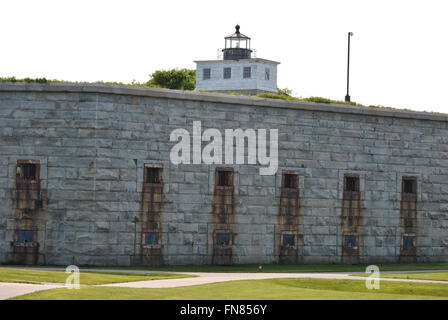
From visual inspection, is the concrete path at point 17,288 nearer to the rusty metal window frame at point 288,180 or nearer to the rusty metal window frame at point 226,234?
the rusty metal window frame at point 226,234

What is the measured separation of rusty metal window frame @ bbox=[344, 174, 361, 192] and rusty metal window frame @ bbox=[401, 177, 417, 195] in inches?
98.7

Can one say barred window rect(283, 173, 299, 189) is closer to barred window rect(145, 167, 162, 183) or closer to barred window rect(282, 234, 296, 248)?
barred window rect(282, 234, 296, 248)

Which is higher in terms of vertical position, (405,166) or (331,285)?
(405,166)

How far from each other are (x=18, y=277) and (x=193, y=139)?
444 inches

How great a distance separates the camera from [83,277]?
85.2 feet

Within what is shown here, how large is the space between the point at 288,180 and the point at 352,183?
10.6ft

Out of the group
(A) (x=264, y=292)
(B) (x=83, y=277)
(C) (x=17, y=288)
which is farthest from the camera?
(B) (x=83, y=277)

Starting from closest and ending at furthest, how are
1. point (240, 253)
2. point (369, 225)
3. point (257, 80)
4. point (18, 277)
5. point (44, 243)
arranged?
point (18, 277) < point (44, 243) < point (240, 253) < point (369, 225) < point (257, 80)

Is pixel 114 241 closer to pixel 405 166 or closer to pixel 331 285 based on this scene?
pixel 331 285

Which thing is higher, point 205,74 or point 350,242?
point 205,74

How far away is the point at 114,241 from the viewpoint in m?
32.7

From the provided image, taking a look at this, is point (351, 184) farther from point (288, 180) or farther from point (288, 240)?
point (288, 240)

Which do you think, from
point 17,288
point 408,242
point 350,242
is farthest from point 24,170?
point 408,242
